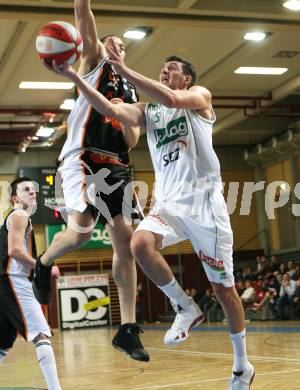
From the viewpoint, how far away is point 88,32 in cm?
530

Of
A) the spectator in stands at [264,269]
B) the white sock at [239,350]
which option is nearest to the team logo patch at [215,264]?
the white sock at [239,350]

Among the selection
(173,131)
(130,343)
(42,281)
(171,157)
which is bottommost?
(130,343)

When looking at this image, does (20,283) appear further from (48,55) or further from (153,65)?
(153,65)

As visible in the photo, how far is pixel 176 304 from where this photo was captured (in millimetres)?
5516

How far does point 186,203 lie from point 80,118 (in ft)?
3.40

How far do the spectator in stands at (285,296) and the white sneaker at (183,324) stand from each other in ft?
40.5

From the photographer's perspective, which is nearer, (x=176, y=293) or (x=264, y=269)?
(x=176, y=293)

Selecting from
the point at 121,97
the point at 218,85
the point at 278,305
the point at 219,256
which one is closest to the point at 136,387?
the point at 219,256

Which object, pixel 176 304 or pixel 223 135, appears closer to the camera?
pixel 176 304

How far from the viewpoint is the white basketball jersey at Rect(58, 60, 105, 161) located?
542 centimetres

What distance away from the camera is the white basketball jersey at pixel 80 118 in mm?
5422

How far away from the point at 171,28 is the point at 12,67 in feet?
12.7

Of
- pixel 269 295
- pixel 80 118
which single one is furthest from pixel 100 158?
pixel 269 295

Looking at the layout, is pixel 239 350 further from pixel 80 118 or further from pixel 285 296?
pixel 285 296
